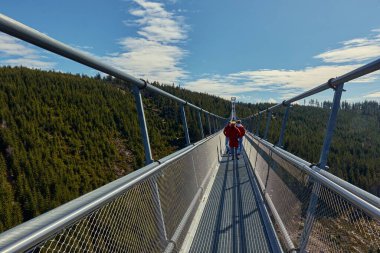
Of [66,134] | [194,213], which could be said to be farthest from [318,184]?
[66,134]

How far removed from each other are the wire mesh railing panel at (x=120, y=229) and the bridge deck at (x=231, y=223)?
1.08 meters

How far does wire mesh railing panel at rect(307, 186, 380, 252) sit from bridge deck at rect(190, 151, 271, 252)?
1321 mm

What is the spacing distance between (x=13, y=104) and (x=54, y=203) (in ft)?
228

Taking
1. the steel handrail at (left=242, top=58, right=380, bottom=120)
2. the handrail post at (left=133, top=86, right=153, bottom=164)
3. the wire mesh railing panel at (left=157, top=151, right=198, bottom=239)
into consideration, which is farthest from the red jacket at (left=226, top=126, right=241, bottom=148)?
the handrail post at (left=133, top=86, right=153, bottom=164)

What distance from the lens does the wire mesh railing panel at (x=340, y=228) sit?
1698 millimetres

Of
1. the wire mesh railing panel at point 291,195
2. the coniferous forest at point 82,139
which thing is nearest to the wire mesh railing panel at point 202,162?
the wire mesh railing panel at point 291,195

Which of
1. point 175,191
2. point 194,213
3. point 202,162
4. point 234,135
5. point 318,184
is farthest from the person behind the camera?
point 234,135

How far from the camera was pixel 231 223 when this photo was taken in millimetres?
4766

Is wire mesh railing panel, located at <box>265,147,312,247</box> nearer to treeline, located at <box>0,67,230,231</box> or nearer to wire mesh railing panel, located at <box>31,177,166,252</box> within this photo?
wire mesh railing panel, located at <box>31,177,166,252</box>

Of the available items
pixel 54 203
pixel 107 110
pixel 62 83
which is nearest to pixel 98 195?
pixel 54 203

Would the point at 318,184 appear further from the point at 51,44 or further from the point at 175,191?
the point at 51,44

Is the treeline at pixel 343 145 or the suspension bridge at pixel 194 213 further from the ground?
the suspension bridge at pixel 194 213

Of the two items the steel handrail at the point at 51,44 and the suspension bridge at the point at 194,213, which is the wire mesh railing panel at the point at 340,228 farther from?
the steel handrail at the point at 51,44

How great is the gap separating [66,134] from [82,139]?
717 cm
